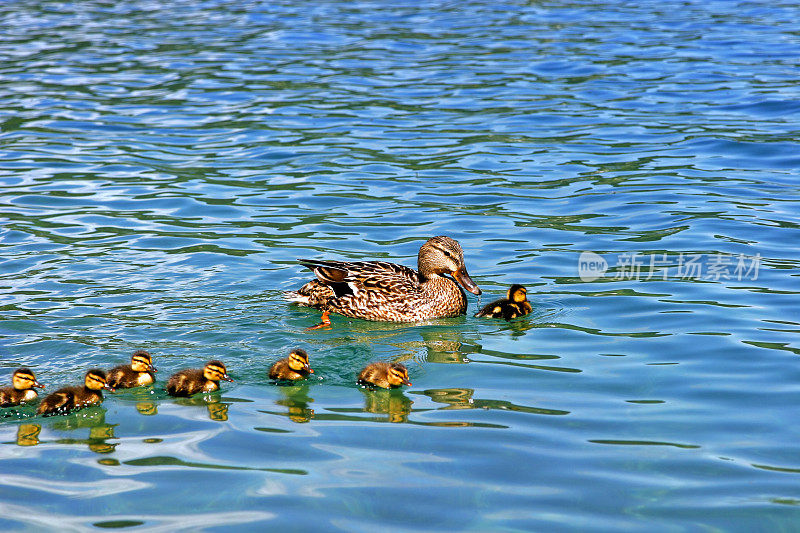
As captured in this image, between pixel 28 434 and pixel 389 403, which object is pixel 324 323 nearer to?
pixel 389 403

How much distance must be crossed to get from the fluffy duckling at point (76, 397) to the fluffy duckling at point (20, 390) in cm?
16

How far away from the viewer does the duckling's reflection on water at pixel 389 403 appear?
22.9ft

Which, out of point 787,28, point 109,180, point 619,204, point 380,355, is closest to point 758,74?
point 787,28

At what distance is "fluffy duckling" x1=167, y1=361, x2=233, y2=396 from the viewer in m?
7.29

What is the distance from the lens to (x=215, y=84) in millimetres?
19766

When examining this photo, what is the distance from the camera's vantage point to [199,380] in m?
7.31

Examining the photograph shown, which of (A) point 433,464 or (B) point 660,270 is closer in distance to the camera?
(A) point 433,464

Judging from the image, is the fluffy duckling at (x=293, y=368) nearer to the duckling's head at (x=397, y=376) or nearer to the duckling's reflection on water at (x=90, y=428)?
the duckling's head at (x=397, y=376)

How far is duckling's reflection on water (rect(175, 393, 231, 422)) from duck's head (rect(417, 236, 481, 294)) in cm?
294

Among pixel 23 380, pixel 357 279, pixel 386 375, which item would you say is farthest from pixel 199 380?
pixel 357 279

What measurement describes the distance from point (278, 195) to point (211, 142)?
3154mm

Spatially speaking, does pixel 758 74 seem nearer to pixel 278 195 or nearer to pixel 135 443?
pixel 278 195

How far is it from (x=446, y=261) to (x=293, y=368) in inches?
99.1

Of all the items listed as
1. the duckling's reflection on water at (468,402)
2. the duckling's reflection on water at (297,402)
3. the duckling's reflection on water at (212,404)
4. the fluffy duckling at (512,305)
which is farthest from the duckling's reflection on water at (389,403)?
the fluffy duckling at (512,305)
